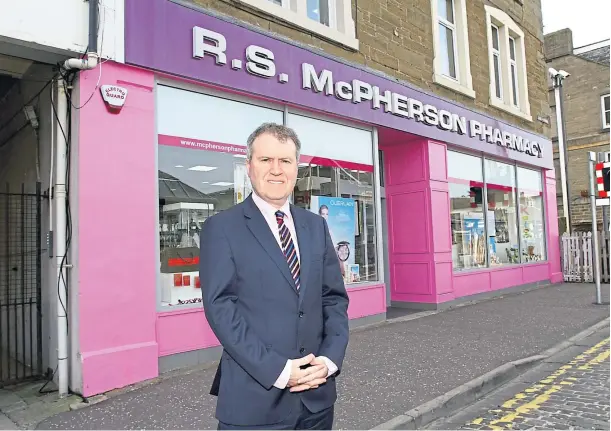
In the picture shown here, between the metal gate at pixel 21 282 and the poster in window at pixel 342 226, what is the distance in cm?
403

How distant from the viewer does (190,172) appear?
239 inches

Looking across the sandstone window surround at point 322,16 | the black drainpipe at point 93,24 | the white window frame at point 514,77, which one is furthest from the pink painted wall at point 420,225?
the black drainpipe at point 93,24

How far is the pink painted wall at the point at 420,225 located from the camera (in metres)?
9.60

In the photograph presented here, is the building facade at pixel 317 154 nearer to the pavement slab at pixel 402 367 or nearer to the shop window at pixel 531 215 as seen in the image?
the shop window at pixel 531 215

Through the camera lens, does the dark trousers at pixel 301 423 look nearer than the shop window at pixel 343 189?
Yes

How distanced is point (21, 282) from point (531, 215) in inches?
482

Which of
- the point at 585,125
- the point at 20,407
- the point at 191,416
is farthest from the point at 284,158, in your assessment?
the point at 585,125

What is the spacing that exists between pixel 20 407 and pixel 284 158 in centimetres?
420

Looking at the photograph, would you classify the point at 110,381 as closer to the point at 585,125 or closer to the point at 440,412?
the point at 440,412

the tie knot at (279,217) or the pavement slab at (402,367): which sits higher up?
the tie knot at (279,217)

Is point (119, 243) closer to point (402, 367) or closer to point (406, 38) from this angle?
point (402, 367)

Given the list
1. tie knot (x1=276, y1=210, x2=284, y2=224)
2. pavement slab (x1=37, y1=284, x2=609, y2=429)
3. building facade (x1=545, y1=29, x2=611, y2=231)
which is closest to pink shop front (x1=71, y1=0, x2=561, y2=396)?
pavement slab (x1=37, y1=284, x2=609, y2=429)

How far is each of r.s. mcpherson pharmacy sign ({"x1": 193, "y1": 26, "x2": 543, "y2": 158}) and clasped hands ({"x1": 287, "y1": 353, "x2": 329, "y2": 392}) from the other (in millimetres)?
4721

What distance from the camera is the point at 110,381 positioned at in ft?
16.0
